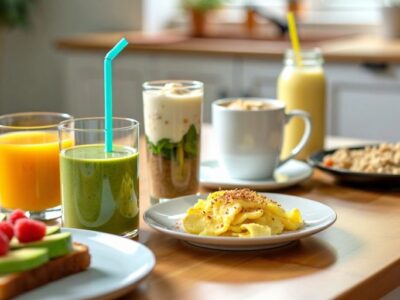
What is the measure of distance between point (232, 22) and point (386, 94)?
51.3 inches

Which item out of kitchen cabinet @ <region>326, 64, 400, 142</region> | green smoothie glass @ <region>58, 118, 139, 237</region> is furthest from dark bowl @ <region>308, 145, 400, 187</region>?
kitchen cabinet @ <region>326, 64, 400, 142</region>

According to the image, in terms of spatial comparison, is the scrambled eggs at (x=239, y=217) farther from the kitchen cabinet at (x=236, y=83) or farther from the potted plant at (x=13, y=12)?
the potted plant at (x=13, y=12)

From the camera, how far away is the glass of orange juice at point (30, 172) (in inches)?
49.8

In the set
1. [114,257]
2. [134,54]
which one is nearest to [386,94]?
[134,54]

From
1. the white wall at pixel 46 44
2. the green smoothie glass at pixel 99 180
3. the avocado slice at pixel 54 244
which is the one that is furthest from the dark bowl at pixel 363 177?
the white wall at pixel 46 44

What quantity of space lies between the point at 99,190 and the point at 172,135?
229 mm

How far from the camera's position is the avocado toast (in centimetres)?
89

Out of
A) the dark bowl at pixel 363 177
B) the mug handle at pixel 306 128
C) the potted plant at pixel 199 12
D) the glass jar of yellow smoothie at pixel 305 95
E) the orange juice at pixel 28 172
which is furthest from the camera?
the potted plant at pixel 199 12

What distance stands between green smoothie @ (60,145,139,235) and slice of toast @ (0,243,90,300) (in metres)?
0.16

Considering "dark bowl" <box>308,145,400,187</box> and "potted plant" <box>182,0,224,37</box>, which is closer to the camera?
"dark bowl" <box>308,145,400,187</box>

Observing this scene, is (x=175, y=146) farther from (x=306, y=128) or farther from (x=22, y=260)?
(x=22, y=260)

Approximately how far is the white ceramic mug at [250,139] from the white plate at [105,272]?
Result: 483 millimetres

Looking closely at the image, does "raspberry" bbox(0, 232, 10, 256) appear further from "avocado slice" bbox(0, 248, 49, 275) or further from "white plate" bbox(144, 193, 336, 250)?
"white plate" bbox(144, 193, 336, 250)

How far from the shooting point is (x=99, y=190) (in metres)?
1.14
